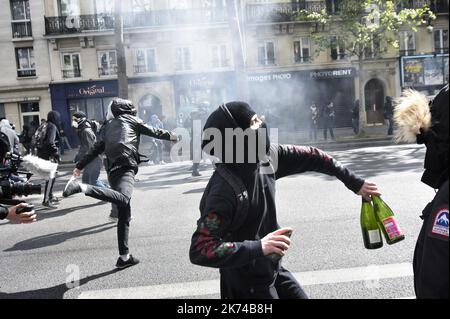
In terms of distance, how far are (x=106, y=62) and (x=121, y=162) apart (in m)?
19.4


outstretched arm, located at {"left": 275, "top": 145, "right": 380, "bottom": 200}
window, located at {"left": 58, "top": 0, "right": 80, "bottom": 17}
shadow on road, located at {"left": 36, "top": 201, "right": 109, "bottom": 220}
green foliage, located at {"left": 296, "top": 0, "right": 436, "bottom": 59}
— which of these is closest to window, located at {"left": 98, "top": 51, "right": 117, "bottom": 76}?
window, located at {"left": 58, "top": 0, "right": 80, "bottom": 17}

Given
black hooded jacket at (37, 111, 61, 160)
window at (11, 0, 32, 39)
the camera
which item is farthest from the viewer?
window at (11, 0, 32, 39)

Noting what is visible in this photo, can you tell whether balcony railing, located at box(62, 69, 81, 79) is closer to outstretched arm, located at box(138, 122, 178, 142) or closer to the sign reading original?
the sign reading original

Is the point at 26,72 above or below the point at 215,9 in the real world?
below

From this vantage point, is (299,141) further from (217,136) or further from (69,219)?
(217,136)

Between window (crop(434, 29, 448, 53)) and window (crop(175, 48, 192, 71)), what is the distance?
41.4 feet

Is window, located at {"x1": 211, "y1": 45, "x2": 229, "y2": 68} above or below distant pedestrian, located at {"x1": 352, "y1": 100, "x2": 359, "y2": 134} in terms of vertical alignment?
above

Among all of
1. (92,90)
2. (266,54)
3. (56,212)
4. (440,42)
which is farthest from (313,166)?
(440,42)

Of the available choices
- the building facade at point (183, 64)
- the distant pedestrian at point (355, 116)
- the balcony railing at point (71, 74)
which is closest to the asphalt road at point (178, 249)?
the distant pedestrian at point (355, 116)

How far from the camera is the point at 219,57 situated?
73.2ft

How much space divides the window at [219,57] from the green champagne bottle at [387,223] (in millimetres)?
20404

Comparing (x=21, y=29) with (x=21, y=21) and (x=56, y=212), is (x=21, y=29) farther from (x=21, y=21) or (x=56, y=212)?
(x=56, y=212)

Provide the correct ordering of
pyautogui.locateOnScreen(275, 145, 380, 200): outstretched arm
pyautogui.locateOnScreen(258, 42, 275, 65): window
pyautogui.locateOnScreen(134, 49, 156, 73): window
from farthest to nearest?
pyautogui.locateOnScreen(258, 42, 275, 65): window < pyautogui.locateOnScreen(134, 49, 156, 73): window < pyautogui.locateOnScreen(275, 145, 380, 200): outstretched arm

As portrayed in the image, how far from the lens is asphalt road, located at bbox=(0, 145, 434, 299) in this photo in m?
3.41
